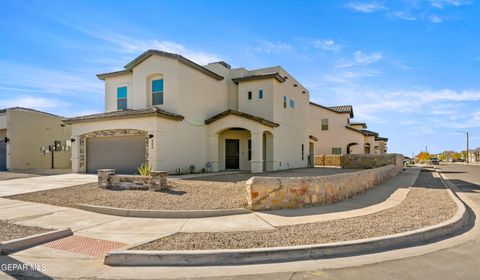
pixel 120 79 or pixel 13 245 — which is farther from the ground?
pixel 120 79

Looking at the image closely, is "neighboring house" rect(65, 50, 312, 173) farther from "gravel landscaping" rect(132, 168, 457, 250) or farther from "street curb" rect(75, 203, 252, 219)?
"gravel landscaping" rect(132, 168, 457, 250)

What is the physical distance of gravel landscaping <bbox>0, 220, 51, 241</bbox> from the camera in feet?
20.9

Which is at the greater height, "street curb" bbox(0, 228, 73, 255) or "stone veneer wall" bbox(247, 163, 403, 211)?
"stone veneer wall" bbox(247, 163, 403, 211)

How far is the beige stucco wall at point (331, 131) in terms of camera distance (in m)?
39.1

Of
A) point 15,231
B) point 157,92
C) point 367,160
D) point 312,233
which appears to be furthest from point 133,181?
point 367,160

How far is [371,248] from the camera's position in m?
5.73

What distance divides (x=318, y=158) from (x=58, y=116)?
28913mm

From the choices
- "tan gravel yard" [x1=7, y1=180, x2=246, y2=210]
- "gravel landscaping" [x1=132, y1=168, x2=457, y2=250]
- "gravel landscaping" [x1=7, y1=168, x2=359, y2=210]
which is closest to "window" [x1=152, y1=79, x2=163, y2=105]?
"tan gravel yard" [x1=7, y1=180, x2=246, y2=210]

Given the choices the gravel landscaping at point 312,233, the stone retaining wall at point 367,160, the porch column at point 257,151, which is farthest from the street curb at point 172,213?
the stone retaining wall at point 367,160

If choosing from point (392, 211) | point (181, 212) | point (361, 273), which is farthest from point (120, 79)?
point (361, 273)

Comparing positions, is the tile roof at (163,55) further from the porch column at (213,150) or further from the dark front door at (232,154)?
the dark front door at (232,154)

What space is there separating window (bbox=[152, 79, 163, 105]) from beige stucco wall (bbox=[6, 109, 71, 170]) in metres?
13.6

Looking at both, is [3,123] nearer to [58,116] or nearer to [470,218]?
[58,116]

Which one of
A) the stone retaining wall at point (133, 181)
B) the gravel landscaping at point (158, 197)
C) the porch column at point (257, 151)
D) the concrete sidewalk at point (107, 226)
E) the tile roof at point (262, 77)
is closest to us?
the concrete sidewalk at point (107, 226)
